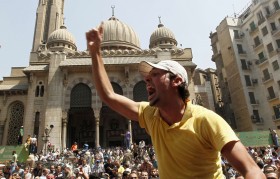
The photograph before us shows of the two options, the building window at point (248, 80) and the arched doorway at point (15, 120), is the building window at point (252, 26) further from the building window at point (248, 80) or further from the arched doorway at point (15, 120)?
the arched doorway at point (15, 120)

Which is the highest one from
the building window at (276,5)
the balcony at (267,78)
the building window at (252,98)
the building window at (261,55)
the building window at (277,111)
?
the building window at (276,5)

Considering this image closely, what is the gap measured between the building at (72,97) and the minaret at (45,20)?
1218 cm

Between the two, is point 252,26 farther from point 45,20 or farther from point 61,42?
point 45,20

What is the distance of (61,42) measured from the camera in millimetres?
36531

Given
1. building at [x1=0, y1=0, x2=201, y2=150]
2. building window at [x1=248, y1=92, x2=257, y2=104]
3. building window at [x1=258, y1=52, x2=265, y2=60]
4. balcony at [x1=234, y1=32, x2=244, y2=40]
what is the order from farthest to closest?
balcony at [x1=234, y1=32, x2=244, y2=40] → building window at [x1=258, y1=52, x2=265, y2=60] → building window at [x1=248, y1=92, x2=257, y2=104] → building at [x1=0, y1=0, x2=201, y2=150]

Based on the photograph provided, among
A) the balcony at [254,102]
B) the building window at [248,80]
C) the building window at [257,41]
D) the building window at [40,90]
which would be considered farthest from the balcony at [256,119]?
the building window at [40,90]

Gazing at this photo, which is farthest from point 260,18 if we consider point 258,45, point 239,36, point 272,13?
point 239,36

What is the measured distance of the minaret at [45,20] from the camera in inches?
1746

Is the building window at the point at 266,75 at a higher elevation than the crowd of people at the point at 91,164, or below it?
higher

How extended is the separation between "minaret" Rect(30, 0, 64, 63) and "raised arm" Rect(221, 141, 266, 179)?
4508cm

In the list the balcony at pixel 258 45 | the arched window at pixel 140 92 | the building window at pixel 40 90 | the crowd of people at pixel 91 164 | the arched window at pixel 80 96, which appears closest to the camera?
the crowd of people at pixel 91 164

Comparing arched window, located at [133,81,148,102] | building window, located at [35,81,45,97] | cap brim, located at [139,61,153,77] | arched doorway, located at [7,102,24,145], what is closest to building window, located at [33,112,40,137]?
building window, located at [35,81,45,97]

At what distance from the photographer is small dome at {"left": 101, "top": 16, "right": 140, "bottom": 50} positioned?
36.4 metres

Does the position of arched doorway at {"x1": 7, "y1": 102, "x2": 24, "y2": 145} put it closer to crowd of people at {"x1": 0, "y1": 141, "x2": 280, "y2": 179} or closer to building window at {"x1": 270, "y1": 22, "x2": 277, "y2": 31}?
crowd of people at {"x1": 0, "y1": 141, "x2": 280, "y2": 179}
